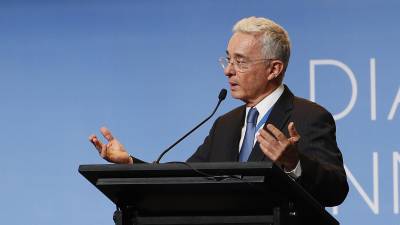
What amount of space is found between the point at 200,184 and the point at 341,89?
6.24ft

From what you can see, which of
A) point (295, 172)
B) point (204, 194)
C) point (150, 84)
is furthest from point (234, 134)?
point (150, 84)

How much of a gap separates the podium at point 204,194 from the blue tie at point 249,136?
53 centimetres

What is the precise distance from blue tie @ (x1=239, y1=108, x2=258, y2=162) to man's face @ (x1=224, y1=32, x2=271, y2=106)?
0.07m

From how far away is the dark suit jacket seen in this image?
2.52 metres

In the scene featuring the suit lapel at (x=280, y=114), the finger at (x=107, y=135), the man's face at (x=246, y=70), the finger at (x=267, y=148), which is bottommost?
the finger at (x=267, y=148)

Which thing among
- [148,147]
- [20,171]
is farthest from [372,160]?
[20,171]

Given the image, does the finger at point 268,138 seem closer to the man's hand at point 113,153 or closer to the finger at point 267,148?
the finger at point 267,148

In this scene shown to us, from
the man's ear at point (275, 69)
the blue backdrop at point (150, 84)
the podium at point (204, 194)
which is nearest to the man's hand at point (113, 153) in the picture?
the podium at point (204, 194)

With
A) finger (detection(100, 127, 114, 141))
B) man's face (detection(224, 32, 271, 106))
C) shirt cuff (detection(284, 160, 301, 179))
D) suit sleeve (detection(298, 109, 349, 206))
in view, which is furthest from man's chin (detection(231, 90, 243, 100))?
shirt cuff (detection(284, 160, 301, 179))

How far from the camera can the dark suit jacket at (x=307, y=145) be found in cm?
252

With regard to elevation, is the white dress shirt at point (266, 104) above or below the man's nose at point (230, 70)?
below

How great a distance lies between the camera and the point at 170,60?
428cm

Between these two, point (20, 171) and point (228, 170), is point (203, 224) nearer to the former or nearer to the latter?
point (228, 170)

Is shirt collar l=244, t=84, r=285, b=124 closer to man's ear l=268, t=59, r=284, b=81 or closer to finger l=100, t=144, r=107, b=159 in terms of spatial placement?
man's ear l=268, t=59, r=284, b=81
